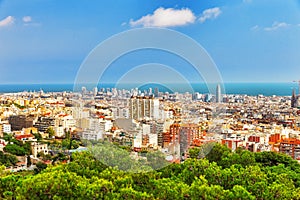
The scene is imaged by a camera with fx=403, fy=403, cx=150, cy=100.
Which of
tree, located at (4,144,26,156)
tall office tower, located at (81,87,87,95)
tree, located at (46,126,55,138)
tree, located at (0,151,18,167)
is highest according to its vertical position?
tall office tower, located at (81,87,87,95)

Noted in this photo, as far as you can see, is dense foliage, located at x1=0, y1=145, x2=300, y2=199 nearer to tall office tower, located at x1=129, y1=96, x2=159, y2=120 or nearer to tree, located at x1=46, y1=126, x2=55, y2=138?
tall office tower, located at x1=129, y1=96, x2=159, y2=120

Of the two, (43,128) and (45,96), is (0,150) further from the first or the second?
(45,96)

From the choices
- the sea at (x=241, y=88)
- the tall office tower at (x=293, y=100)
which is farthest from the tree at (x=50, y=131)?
the tall office tower at (x=293, y=100)

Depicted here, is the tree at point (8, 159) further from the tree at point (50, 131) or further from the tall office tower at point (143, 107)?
the tall office tower at point (143, 107)

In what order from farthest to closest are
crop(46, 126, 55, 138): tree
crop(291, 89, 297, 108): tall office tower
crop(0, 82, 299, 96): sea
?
crop(291, 89, 297, 108): tall office tower
crop(0, 82, 299, 96): sea
crop(46, 126, 55, 138): tree

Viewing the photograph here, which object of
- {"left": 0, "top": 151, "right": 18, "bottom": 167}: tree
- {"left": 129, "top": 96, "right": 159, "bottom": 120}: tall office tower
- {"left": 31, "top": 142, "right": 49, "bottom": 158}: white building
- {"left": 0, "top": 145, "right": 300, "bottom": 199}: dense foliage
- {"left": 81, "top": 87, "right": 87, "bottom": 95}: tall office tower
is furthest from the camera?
{"left": 31, "top": 142, "right": 49, "bottom": 158}: white building

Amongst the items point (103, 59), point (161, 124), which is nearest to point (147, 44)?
point (103, 59)

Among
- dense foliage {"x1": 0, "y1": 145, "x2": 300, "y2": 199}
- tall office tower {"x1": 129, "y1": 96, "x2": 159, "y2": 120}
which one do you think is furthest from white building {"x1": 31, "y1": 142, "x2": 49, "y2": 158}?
dense foliage {"x1": 0, "y1": 145, "x2": 300, "y2": 199}

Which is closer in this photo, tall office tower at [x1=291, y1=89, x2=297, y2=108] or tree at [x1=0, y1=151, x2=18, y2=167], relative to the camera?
tree at [x1=0, y1=151, x2=18, y2=167]
